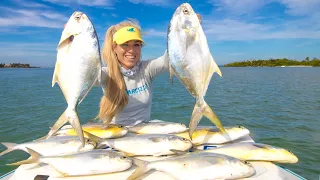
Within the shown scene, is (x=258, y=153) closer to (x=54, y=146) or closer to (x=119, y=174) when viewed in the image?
(x=119, y=174)

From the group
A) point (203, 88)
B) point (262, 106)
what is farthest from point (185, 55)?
point (262, 106)

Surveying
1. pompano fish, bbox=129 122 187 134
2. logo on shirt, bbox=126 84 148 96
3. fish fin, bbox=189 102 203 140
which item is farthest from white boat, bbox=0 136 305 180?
logo on shirt, bbox=126 84 148 96

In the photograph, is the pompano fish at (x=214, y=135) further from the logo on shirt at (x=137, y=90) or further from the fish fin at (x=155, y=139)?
the logo on shirt at (x=137, y=90)

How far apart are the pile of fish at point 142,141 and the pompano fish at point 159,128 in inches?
19.3

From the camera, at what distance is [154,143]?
297 centimetres

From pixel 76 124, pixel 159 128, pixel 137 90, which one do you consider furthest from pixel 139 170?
pixel 137 90

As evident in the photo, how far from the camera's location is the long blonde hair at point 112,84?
4.03m

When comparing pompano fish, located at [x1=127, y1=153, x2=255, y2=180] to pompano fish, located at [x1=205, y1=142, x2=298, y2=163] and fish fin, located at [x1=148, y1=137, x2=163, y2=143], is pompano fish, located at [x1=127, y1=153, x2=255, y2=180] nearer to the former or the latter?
pompano fish, located at [x1=205, y1=142, x2=298, y2=163]

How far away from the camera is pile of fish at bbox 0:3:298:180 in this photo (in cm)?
247

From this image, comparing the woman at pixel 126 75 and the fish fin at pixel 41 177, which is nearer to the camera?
the fish fin at pixel 41 177

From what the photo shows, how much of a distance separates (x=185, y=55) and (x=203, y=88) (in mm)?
487

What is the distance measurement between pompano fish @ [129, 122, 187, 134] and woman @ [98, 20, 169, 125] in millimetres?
676

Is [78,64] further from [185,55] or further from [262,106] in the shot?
[262,106]

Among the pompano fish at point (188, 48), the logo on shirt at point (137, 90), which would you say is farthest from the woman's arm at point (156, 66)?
the pompano fish at point (188, 48)
